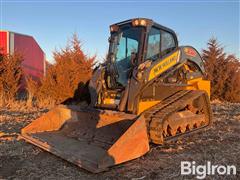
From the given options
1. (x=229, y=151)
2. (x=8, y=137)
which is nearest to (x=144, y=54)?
(x=229, y=151)

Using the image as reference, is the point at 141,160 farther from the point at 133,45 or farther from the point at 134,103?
the point at 133,45

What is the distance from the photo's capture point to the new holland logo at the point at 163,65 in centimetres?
570

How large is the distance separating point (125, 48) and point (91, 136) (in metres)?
2.19

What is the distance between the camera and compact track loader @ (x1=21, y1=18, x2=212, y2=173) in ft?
16.1

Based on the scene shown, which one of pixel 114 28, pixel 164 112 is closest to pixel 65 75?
pixel 114 28

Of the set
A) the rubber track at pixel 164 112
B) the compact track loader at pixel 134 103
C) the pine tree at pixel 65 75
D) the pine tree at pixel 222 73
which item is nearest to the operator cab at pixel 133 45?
the compact track loader at pixel 134 103

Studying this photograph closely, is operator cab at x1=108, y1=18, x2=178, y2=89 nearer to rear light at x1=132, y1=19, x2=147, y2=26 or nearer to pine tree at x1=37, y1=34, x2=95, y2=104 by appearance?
rear light at x1=132, y1=19, x2=147, y2=26

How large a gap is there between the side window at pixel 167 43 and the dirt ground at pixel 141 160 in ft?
6.34

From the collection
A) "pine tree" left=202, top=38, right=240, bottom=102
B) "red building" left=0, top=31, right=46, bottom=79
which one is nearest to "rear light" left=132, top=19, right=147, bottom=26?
"pine tree" left=202, top=38, right=240, bottom=102

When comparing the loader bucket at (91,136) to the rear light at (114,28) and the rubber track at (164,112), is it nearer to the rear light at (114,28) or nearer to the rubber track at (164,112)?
the rubber track at (164,112)

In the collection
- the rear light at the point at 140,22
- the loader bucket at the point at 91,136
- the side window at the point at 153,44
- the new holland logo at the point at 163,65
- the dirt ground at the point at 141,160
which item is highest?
the rear light at the point at 140,22

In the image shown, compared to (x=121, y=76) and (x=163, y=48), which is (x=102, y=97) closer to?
(x=121, y=76)

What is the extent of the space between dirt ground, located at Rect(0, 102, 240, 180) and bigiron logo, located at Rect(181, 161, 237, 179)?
0.30 ft

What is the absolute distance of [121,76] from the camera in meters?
6.35
